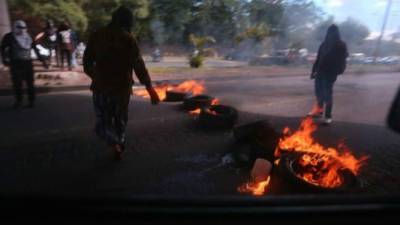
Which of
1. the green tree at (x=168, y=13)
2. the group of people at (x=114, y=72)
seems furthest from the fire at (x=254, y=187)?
the green tree at (x=168, y=13)

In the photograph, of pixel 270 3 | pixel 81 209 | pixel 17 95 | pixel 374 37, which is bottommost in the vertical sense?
pixel 17 95

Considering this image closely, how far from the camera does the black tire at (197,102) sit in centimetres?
625

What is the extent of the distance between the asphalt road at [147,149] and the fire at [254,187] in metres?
0.10

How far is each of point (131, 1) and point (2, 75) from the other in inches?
163

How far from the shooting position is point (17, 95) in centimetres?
631

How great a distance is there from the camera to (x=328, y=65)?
19.2 feet

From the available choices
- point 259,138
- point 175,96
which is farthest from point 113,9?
point 259,138

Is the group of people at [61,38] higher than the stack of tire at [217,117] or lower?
higher

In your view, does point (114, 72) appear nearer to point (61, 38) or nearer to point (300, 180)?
point (300, 180)

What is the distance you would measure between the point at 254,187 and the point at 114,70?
1.86 metres

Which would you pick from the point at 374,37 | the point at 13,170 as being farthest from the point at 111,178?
the point at 374,37

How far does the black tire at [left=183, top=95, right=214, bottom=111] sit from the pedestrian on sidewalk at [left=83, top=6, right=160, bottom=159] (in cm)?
254

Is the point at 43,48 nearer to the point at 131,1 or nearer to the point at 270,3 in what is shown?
the point at 131,1

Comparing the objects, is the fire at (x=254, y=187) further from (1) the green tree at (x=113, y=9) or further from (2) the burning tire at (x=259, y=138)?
(1) the green tree at (x=113, y=9)
